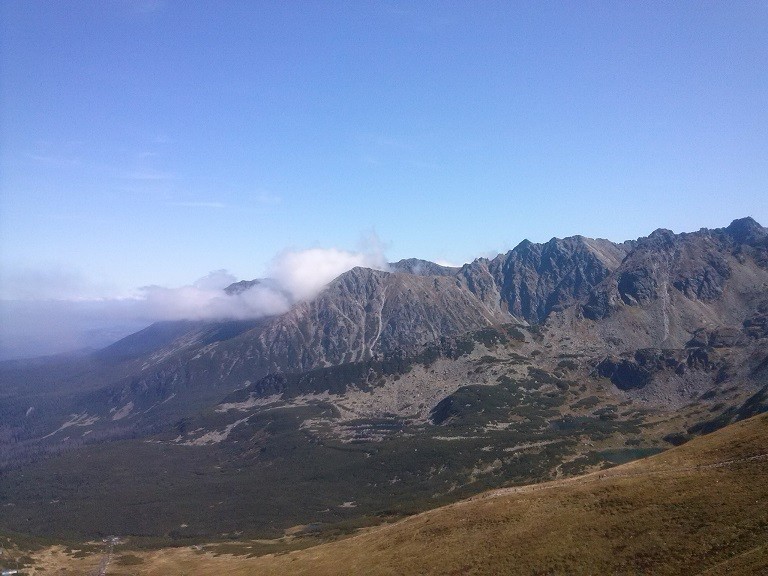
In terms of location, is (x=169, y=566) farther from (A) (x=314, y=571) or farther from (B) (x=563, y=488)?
(B) (x=563, y=488)

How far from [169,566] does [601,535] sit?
150 m

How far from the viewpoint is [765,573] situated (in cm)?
4816

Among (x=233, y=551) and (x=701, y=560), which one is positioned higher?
(x=701, y=560)

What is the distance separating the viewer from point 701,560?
5684 cm

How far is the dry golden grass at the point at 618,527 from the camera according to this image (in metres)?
60.2

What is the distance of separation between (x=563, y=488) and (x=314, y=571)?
48159 millimetres

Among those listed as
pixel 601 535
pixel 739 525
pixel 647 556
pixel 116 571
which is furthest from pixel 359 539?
pixel 116 571

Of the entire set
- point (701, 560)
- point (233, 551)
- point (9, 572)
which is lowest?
point (233, 551)

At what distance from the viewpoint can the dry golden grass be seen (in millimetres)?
60156

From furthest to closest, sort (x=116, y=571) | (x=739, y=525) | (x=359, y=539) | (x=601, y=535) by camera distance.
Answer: (x=116, y=571) < (x=359, y=539) < (x=601, y=535) < (x=739, y=525)

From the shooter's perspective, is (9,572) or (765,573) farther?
(9,572)

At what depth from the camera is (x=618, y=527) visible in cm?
6956

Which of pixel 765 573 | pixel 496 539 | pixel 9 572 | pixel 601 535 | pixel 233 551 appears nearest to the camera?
pixel 765 573

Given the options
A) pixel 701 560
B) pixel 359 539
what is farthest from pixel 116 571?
pixel 701 560
